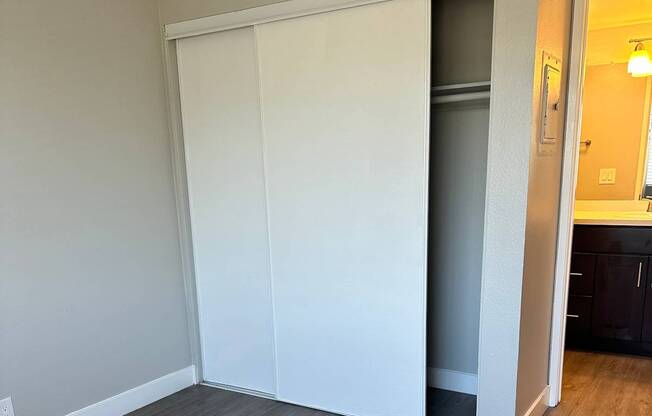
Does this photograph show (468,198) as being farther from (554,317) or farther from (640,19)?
(640,19)

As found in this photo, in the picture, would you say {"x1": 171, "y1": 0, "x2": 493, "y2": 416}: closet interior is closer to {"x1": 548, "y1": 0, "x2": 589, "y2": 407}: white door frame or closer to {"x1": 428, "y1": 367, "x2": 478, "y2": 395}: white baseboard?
{"x1": 428, "y1": 367, "x2": 478, "y2": 395}: white baseboard

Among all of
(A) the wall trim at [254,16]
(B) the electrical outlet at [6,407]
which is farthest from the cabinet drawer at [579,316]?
(B) the electrical outlet at [6,407]

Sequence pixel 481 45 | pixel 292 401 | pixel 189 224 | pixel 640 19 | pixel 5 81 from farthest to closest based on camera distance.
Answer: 1. pixel 640 19
2. pixel 189 224
3. pixel 292 401
4. pixel 481 45
5. pixel 5 81

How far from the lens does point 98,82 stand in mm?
2232

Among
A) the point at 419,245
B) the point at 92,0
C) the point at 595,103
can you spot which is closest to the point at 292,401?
the point at 419,245

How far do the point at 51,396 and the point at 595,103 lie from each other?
3.89 meters

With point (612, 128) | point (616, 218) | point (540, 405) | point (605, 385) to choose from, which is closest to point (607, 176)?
point (612, 128)

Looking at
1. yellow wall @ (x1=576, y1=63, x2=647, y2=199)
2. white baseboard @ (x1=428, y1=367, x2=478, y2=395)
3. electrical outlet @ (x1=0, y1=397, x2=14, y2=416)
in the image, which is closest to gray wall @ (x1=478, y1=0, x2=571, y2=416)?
white baseboard @ (x1=428, y1=367, x2=478, y2=395)

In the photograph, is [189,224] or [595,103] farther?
[595,103]

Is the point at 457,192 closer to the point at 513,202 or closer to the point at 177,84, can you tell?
the point at 513,202

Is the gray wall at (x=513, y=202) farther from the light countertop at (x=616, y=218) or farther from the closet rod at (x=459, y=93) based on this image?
the light countertop at (x=616, y=218)

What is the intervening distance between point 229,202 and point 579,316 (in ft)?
8.05

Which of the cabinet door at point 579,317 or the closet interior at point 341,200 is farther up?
the closet interior at point 341,200

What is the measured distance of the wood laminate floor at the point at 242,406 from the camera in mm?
2354
